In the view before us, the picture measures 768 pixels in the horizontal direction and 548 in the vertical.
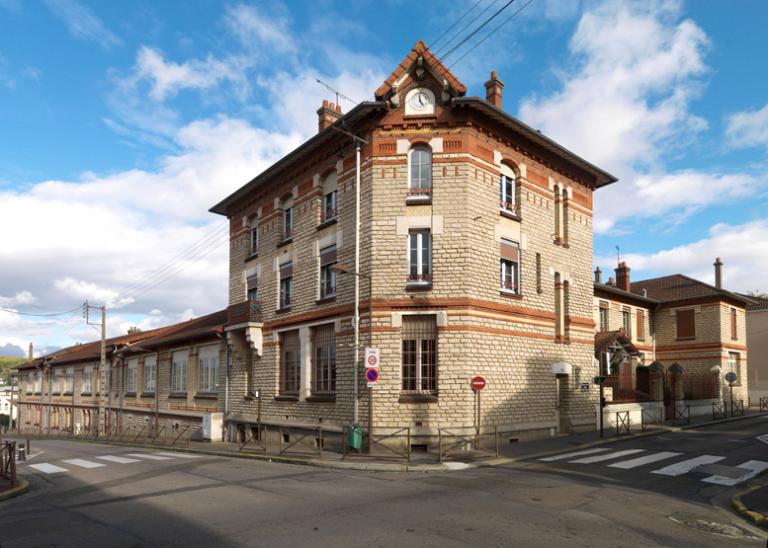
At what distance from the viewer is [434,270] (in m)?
18.1

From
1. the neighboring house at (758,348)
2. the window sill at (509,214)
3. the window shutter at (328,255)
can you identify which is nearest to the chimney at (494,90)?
the window sill at (509,214)

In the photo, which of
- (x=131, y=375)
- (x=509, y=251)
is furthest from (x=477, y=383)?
(x=131, y=375)

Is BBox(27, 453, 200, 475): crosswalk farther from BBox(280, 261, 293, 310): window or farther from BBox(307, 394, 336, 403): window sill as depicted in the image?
BBox(280, 261, 293, 310): window

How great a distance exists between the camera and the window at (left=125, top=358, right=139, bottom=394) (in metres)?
37.2

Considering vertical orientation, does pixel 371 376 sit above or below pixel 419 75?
below

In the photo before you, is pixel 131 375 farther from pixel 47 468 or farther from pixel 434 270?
pixel 434 270

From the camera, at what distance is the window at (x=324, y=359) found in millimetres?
20328

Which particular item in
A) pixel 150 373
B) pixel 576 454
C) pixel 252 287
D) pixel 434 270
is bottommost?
pixel 576 454

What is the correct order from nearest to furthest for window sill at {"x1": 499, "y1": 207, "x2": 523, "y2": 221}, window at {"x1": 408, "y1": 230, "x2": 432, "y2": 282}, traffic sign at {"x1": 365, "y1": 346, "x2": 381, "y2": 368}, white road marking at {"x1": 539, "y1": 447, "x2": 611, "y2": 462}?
white road marking at {"x1": 539, "y1": 447, "x2": 611, "y2": 462}
traffic sign at {"x1": 365, "y1": 346, "x2": 381, "y2": 368}
window at {"x1": 408, "y1": 230, "x2": 432, "y2": 282}
window sill at {"x1": 499, "y1": 207, "x2": 523, "y2": 221}

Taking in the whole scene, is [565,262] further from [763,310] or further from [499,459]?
[763,310]

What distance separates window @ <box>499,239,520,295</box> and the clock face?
480cm

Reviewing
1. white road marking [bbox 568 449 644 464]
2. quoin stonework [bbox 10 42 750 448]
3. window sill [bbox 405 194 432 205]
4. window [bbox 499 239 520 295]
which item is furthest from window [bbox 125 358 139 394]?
white road marking [bbox 568 449 644 464]

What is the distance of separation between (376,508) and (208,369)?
21109 millimetres

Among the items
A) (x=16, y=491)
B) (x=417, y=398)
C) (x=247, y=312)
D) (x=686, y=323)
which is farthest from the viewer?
(x=686, y=323)
